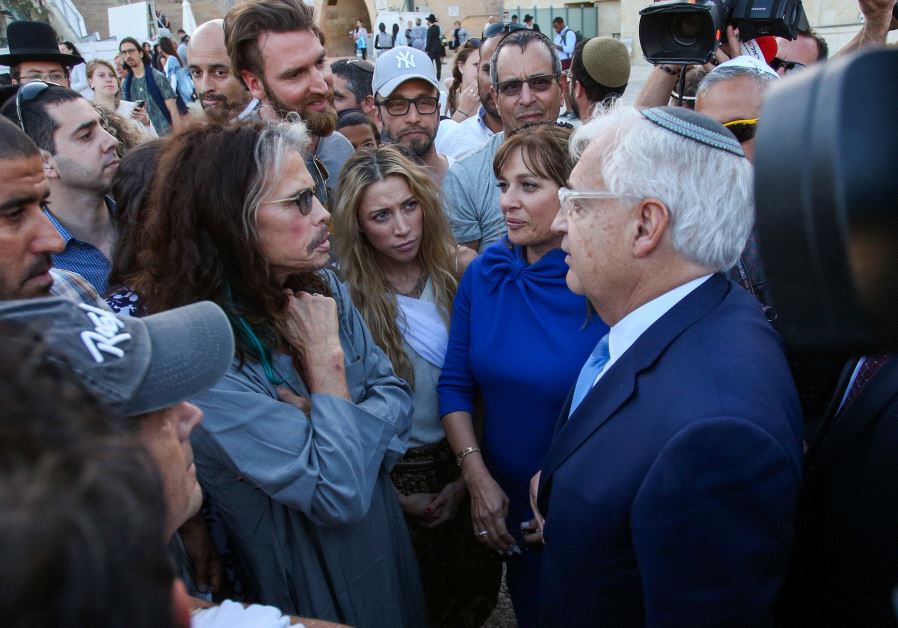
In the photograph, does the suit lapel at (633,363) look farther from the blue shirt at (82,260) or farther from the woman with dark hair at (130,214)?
the blue shirt at (82,260)

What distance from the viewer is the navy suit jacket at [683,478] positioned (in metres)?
1.19

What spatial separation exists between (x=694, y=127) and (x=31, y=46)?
563 cm

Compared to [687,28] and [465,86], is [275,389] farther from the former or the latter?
[465,86]

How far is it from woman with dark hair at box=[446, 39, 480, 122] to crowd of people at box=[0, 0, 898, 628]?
307cm

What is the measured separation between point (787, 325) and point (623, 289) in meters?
0.99

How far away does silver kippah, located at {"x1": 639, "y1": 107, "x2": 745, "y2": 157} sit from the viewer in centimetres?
143

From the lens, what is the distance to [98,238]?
8.85 ft

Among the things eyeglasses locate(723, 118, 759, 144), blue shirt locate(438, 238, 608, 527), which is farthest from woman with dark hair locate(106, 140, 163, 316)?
eyeglasses locate(723, 118, 759, 144)

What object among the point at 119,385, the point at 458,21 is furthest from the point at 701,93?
the point at 458,21

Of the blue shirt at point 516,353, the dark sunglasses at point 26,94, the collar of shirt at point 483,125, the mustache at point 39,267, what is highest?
the dark sunglasses at point 26,94

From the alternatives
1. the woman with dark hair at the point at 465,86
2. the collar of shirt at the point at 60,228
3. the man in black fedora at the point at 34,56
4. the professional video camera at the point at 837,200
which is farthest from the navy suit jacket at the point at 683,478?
the man in black fedora at the point at 34,56

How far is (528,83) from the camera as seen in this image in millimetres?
3367

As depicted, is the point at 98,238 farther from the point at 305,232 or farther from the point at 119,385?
the point at 119,385

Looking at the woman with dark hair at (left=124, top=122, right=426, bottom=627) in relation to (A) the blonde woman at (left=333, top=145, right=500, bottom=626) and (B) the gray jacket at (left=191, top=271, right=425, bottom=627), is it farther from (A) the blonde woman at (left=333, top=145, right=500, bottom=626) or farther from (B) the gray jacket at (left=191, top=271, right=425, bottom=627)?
(A) the blonde woman at (left=333, top=145, right=500, bottom=626)
